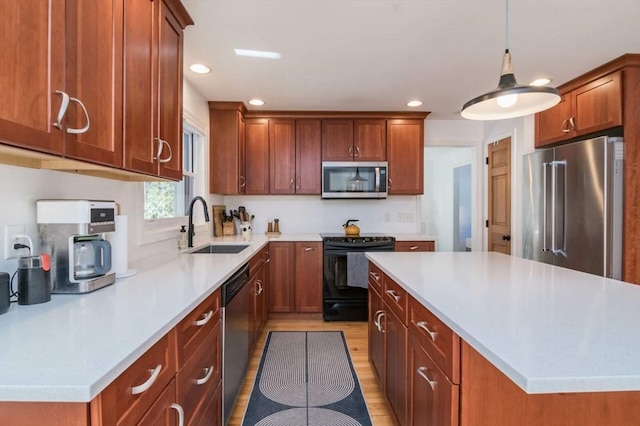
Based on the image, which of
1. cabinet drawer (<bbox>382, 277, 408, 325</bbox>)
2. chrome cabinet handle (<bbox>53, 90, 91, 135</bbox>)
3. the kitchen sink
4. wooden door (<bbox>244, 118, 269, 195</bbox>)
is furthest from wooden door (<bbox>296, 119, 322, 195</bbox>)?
chrome cabinet handle (<bbox>53, 90, 91, 135</bbox>)

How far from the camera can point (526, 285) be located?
1.42m

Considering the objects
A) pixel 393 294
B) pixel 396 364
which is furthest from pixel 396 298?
pixel 396 364

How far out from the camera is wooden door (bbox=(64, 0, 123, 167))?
105 centimetres

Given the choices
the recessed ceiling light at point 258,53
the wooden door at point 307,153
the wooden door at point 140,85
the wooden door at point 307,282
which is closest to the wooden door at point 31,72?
the wooden door at point 140,85

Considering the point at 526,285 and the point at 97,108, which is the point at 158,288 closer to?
the point at 97,108

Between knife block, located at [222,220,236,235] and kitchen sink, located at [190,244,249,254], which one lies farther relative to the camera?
knife block, located at [222,220,236,235]

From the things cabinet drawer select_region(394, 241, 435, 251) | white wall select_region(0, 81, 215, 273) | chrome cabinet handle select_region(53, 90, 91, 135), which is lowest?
cabinet drawer select_region(394, 241, 435, 251)

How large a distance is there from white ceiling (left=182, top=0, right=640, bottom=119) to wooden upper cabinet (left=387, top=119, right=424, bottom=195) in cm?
66

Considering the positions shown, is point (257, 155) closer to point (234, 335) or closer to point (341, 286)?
point (341, 286)

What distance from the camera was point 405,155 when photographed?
3975mm

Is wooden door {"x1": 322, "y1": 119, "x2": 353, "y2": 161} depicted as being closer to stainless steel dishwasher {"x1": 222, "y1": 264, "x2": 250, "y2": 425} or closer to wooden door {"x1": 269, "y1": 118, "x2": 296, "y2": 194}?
wooden door {"x1": 269, "y1": 118, "x2": 296, "y2": 194}

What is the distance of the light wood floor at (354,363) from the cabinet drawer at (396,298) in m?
0.67

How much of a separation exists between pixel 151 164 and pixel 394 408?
1730mm

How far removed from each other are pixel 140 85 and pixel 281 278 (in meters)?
2.50
